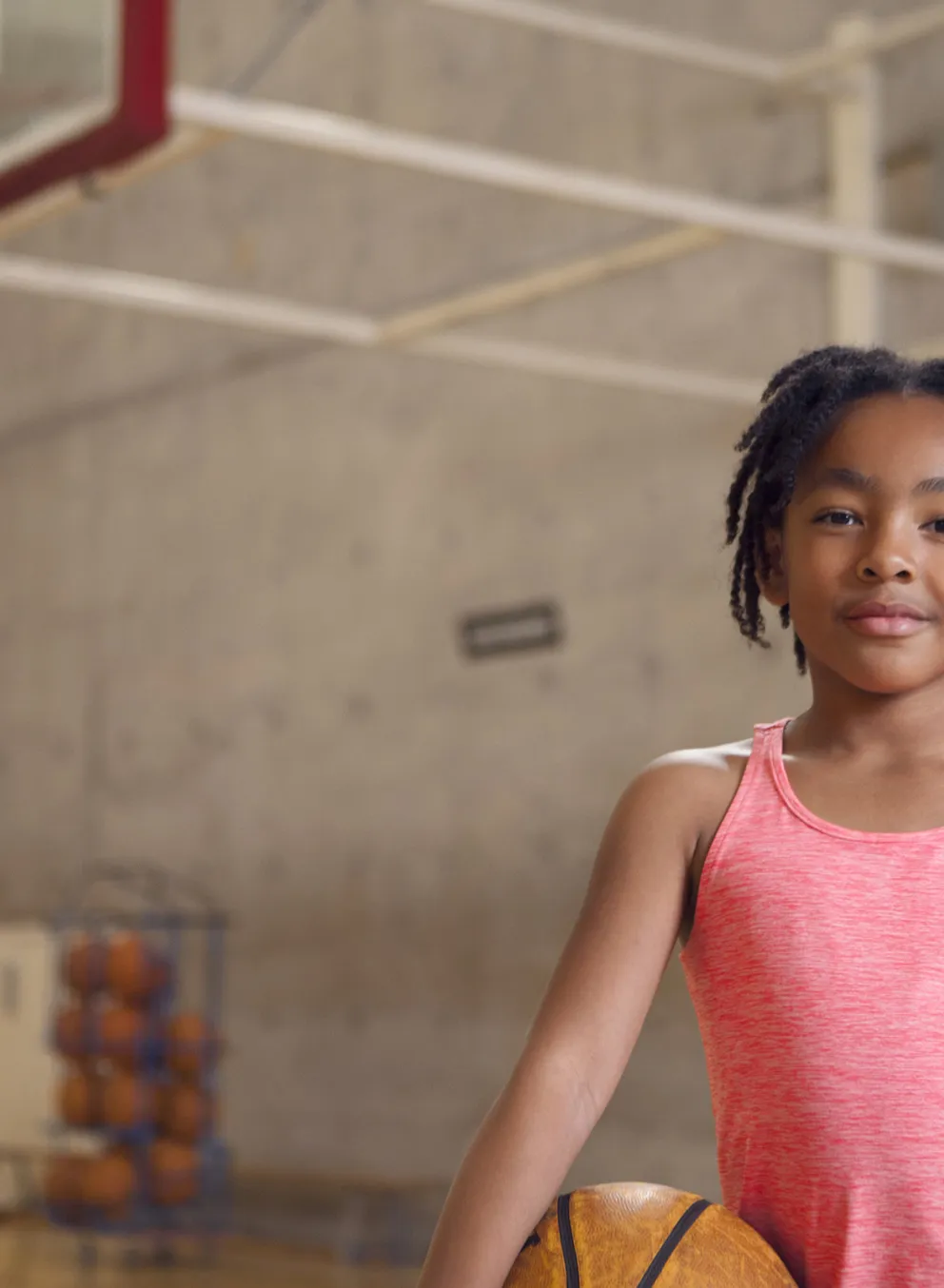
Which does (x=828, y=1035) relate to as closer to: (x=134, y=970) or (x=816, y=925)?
(x=816, y=925)

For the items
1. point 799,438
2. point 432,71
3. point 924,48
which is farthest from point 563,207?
point 799,438

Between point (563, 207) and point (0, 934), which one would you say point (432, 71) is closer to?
point (563, 207)

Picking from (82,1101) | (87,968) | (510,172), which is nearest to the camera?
(510,172)

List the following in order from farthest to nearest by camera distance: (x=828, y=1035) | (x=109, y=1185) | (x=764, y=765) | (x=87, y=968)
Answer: (x=87, y=968) → (x=109, y=1185) → (x=764, y=765) → (x=828, y=1035)

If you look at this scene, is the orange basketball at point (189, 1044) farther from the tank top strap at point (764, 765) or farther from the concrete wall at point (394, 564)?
the tank top strap at point (764, 765)

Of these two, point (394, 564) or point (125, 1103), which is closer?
point (125, 1103)

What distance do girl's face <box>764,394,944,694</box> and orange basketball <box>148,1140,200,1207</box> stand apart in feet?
12.7

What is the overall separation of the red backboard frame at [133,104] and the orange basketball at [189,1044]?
3014mm

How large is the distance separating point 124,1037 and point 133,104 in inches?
124

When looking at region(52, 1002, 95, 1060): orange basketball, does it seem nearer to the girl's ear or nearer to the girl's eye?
the girl's ear

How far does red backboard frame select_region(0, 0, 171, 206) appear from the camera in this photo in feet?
7.22

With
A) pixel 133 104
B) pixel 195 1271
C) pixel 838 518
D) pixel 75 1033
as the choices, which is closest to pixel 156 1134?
pixel 75 1033

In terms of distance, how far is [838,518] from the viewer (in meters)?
1.18

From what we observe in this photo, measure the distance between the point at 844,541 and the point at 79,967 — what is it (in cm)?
409
